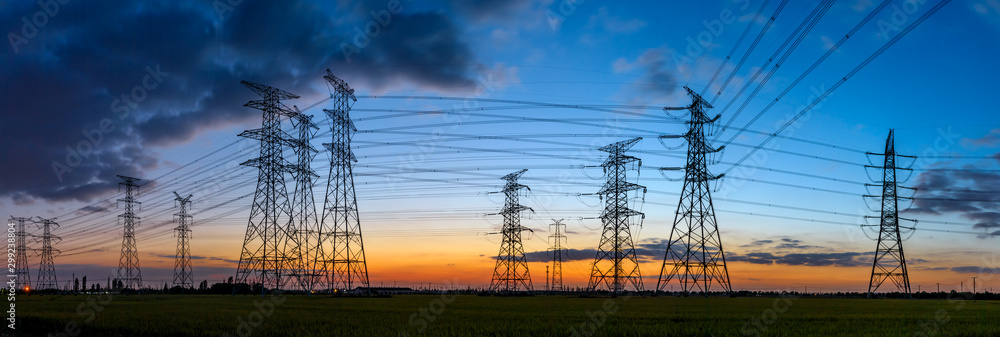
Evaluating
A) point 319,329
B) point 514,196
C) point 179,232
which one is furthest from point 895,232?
point 179,232

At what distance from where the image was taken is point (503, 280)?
282ft

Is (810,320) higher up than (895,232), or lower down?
lower down

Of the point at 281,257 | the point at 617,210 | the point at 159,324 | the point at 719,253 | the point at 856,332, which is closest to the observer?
the point at 856,332

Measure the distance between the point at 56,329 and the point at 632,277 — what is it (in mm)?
53951

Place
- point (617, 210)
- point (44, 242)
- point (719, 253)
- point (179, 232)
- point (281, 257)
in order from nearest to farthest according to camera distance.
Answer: point (719, 253) → point (281, 257) → point (617, 210) → point (179, 232) → point (44, 242)

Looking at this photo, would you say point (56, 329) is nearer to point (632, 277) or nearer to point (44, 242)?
point (632, 277)

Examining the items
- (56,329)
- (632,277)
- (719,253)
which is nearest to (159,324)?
(56,329)

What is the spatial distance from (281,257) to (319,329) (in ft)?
140

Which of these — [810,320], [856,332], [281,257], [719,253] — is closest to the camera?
[856,332]

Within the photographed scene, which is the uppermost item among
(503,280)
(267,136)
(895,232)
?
(267,136)

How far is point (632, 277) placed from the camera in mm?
69125

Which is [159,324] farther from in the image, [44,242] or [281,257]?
[44,242]

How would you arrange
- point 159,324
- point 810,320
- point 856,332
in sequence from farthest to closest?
1. point 810,320
2. point 159,324
3. point 856,332

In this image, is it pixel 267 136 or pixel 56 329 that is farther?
pixel 267 136
